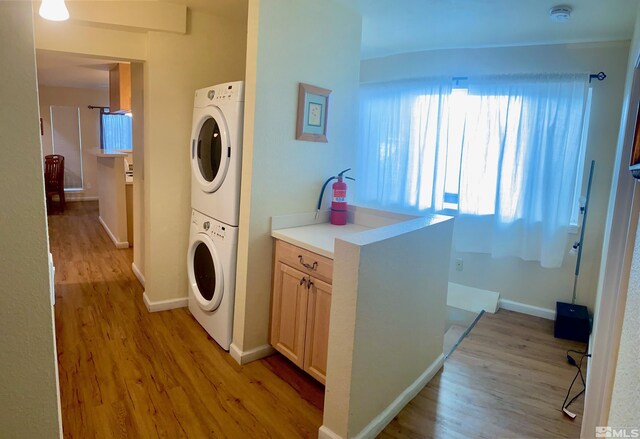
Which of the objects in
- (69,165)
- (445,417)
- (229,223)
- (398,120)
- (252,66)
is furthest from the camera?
(69,165)

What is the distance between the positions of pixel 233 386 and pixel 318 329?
23.9 inches

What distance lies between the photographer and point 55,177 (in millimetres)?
7211

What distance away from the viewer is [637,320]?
2.73 feet

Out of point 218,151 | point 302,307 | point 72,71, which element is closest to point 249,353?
point 302,307

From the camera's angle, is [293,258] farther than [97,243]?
No

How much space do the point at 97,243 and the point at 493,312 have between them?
15.4 ft

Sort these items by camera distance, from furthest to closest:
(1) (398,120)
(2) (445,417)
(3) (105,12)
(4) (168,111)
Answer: (1) (398,120), (4) (168,111), (3) (105,12), (2) (445,417)

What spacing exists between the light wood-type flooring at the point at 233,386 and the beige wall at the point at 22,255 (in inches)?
43.2

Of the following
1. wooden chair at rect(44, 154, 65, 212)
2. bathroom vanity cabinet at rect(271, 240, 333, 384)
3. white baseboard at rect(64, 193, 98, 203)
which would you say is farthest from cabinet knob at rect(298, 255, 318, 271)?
white baseboard at rect(64, 193, 98, 203)

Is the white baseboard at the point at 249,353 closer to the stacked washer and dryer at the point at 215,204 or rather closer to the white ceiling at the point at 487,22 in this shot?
the stacked washer and dryer at the point at 215,204

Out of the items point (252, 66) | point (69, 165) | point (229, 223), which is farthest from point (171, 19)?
point (69, 165)

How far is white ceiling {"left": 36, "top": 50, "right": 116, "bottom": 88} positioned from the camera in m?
4.76

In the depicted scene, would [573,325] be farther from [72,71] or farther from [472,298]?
[72,71]

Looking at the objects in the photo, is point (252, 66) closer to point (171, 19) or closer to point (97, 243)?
point (171, 19)
